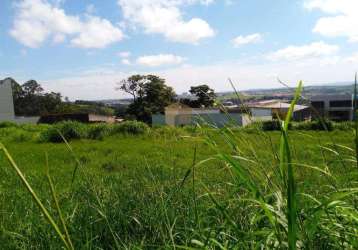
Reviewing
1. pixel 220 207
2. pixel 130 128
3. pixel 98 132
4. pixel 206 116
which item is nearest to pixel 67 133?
pixel 98 132

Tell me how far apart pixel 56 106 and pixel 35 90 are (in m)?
5.96

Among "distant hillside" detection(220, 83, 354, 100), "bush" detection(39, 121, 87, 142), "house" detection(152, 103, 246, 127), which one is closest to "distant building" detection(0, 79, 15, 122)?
"bush" detection(39, 121, 87, 142)

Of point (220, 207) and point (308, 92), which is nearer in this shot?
point (220, 207)

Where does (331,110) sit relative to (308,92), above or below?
below

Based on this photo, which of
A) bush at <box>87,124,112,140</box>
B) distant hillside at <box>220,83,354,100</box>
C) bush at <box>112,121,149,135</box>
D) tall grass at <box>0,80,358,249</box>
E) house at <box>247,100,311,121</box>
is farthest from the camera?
bush at <box>112,121,149,135</box>

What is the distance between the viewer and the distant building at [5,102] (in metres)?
29.9

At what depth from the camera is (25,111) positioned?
53.3 m

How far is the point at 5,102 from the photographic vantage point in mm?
30109

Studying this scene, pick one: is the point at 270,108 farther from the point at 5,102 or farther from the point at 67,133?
the point at 5,102

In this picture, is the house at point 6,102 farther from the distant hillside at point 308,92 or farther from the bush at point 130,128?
the distant hillside at point 308,92

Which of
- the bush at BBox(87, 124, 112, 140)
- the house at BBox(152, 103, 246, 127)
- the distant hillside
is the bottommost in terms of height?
the bush at BBox(87, 124, 112, 140)

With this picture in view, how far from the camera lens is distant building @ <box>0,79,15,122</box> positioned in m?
29.9

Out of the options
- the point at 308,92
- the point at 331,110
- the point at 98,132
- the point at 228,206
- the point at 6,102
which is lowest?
the point at 98,132

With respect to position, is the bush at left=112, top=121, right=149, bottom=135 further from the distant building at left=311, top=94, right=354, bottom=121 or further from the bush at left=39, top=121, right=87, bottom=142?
the distant building at left=311, top=94, right=354, bottom=121
